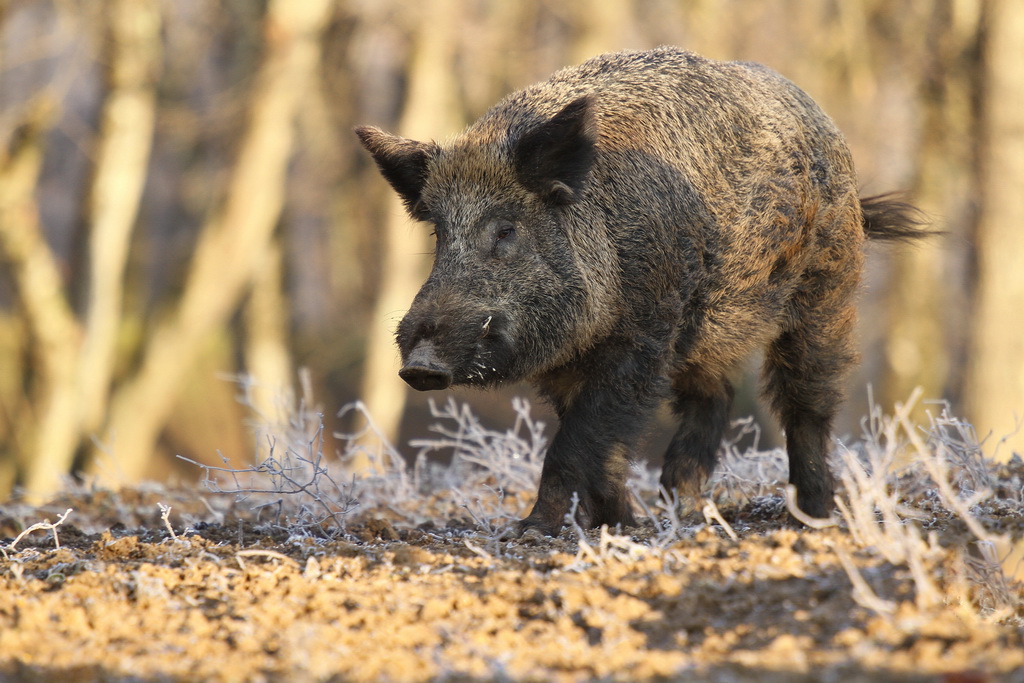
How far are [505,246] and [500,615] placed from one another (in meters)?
2.16

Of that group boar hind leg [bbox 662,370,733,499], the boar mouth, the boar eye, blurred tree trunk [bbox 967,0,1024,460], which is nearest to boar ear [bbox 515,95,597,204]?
the boar eye

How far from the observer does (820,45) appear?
18.2m

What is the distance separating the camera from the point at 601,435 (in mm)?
5082

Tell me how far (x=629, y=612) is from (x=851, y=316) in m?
3.49

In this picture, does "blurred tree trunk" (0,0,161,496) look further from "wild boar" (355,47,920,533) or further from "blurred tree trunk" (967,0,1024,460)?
"blurred tree trunk" (967,0,1024,460)

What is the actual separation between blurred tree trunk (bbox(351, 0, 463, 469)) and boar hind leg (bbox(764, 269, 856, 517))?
369 inches

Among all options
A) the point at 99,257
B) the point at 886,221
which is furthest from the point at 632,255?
the point at 99,257

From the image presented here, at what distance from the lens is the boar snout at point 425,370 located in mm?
4516

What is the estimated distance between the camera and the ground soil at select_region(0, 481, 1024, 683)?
283cm

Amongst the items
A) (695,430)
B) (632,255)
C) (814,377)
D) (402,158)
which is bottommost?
(695,430)

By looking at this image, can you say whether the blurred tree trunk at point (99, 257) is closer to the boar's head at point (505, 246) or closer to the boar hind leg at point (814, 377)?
the boar's head at point (505, 246)

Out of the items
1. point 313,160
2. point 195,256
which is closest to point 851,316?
point 195,256

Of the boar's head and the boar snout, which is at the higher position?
the boar's head

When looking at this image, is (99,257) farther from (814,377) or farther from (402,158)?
(814,377)
